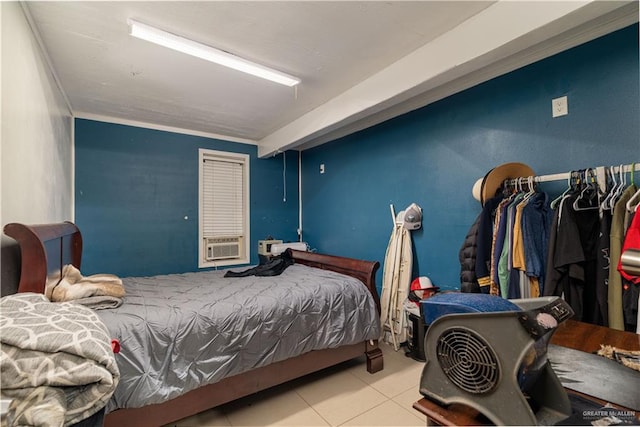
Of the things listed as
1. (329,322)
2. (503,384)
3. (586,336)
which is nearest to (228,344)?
(329,322)

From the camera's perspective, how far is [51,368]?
2.44ft

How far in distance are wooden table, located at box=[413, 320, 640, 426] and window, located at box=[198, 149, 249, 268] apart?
148 inches

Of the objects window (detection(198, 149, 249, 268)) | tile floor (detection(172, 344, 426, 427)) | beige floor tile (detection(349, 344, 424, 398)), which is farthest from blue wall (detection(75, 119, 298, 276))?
beige floor tile (detection(349, 344, 424, 398))

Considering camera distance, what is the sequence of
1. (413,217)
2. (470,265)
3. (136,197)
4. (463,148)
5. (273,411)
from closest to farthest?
(273,411) → (470,265) → (463,148) → (413,217) → (136,197)


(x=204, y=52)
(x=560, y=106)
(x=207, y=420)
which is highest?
(x=204, y=52)

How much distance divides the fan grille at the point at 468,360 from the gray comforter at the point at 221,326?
59.0 inches

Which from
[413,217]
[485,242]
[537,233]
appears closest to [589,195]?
[537,233]

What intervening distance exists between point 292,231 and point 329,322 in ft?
8.44

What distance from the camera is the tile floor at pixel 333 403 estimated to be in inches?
75.0

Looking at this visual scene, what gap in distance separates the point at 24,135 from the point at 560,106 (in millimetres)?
3473

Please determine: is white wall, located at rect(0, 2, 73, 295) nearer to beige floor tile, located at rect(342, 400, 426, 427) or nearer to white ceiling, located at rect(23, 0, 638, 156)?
white ceiling, located at rect(23, 0, 638, 156)

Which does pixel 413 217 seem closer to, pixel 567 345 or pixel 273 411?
pixel 567 345

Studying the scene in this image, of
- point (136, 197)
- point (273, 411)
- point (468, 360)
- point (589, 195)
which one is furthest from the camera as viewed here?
point (136, 197)

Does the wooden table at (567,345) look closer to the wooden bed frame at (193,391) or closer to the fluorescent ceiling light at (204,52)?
the wooden bed frame at (193,391)
